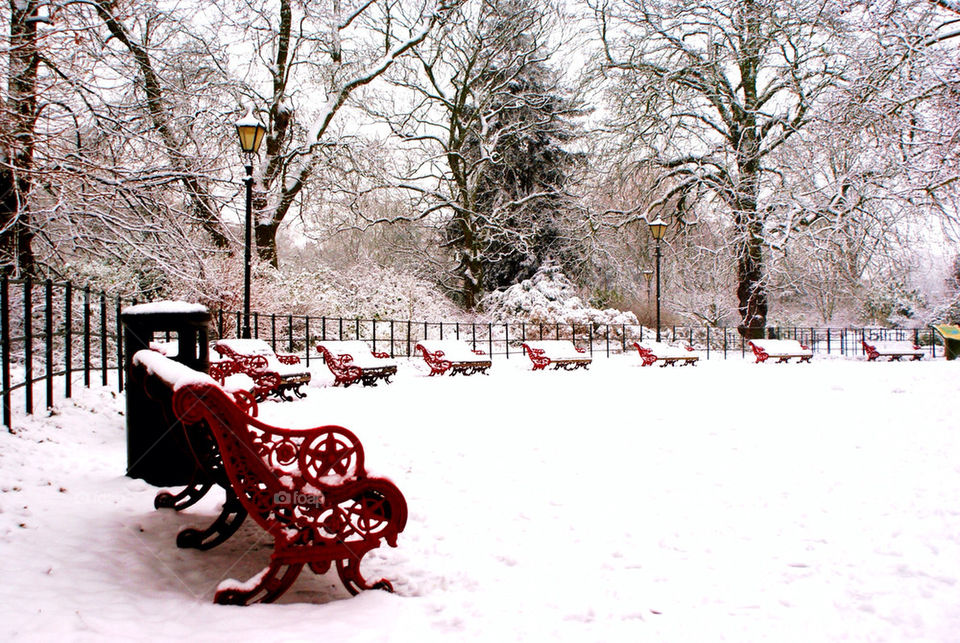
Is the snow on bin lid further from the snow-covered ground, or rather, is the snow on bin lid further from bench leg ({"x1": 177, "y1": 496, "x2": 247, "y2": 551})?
bench leg ({"x1": 177, "y1": 496, "x2": 247, "y2": 551})

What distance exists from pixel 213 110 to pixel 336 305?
7.05 metres

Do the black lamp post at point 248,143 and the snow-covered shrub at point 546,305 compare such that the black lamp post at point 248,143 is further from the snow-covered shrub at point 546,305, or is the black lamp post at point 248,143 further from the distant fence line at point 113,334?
the snow-covered shrub at point 546,305

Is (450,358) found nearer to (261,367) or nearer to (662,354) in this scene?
(261,367)

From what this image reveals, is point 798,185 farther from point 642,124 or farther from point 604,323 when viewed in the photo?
point 604,323

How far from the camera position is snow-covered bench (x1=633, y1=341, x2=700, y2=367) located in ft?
65.2

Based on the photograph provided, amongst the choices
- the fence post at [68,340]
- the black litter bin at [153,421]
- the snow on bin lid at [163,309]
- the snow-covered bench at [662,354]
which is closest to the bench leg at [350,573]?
the black litter bin at [153,421]

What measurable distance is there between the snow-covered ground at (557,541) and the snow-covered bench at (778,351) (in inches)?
525

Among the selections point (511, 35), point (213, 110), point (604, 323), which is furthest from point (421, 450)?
point (511, 35)

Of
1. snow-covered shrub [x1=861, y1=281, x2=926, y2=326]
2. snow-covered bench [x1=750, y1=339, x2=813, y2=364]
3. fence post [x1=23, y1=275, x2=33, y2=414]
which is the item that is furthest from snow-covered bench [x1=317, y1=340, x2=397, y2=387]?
snow-covered shrub [x1=861, y1=281, x2=926, y2=326]

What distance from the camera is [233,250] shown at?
649 inches

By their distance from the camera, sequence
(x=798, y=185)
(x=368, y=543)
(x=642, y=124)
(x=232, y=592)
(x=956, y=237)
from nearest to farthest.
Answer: (x=232, y=592) < (x=368, y=543) < (x=956, y=237) < (x=798, y=185) < (x=642, y=124)

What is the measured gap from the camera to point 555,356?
1844cm

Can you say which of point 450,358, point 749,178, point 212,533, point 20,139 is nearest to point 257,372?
point 20,139

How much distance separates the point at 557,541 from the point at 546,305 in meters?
21.4
